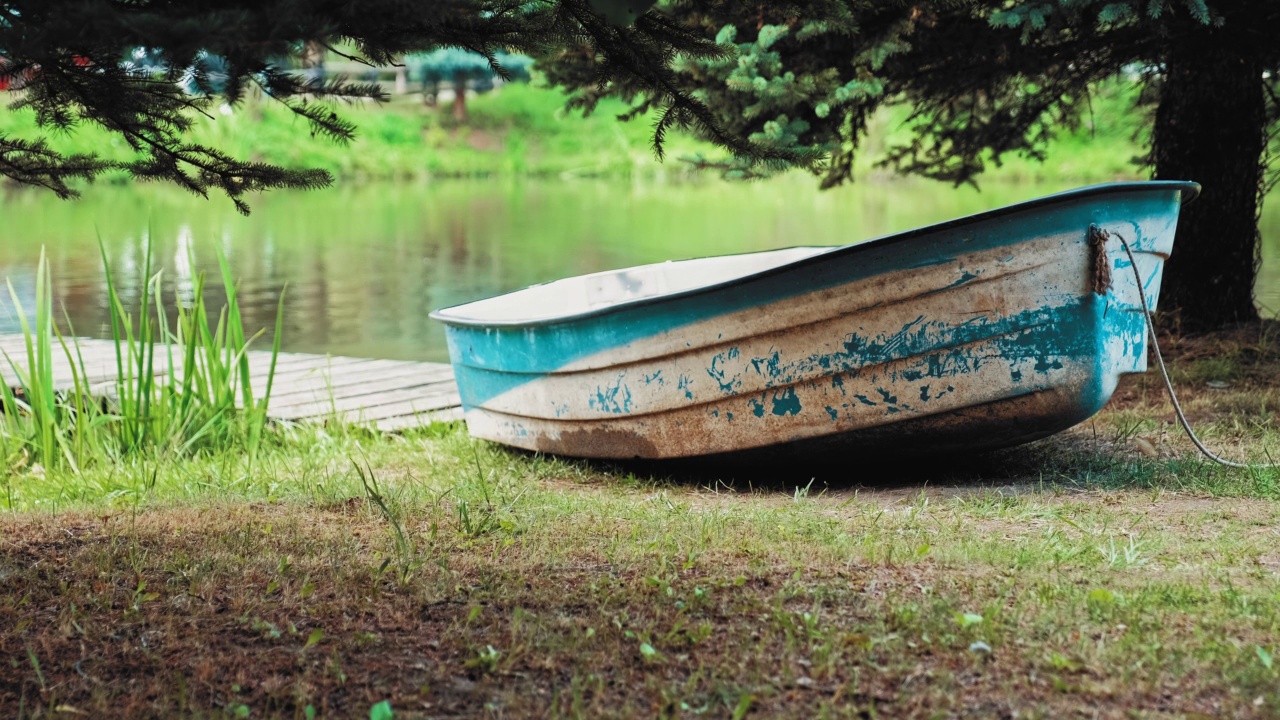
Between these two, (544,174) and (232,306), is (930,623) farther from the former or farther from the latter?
(544,174)

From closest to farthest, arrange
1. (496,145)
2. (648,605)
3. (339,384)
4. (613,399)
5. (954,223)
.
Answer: (648,605)
(954,223)
(613,399)
(339,384)
(496,145)

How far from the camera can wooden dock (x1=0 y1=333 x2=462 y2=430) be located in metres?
6.17

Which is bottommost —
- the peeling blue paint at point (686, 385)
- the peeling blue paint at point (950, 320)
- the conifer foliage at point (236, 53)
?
the peeling blue paint at point (686, 385)

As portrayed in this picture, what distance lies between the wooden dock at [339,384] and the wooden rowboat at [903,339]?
5.92 ft

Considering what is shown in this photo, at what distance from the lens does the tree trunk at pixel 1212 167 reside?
19.7 ft

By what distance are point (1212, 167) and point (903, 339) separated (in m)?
3.11

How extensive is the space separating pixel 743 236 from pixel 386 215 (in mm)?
7145

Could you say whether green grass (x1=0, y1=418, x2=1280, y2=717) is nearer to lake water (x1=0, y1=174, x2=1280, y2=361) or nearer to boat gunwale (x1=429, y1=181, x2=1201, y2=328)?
boat gunwale (x1=429, y1=181, x2=1201, y2=328)

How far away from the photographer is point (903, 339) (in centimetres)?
400

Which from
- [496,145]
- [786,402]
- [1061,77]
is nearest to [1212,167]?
[1061,77]

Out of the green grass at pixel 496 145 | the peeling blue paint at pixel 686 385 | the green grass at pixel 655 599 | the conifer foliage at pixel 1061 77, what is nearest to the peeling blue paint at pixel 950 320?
the peeling blue paint at pixel 686 385

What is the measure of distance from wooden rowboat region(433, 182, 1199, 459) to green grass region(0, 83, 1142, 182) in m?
21.6

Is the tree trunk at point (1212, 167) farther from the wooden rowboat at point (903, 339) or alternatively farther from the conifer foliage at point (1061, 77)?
the wooden rowboat at point (903, 339)

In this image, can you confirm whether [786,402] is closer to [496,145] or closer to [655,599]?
[655,599]
